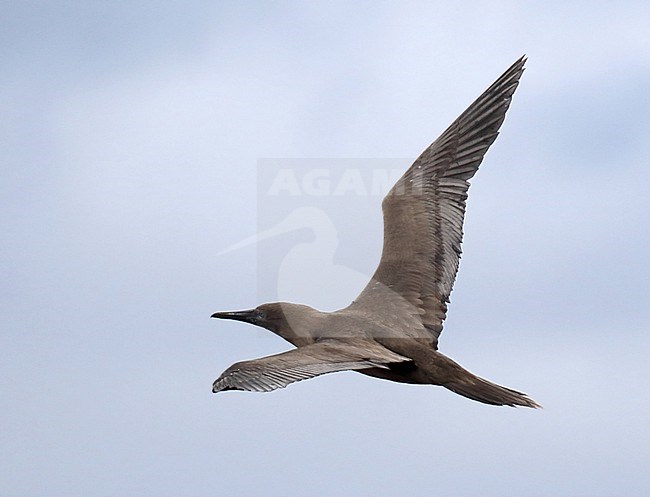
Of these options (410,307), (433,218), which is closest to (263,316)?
(410,307)

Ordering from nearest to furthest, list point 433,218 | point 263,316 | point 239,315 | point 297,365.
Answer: point 297,365 → point 263,316 → point 239,315 → point 433,218

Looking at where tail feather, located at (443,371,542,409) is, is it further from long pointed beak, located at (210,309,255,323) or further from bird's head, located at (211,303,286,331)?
long pointed beak, located at (210,309,255,323)

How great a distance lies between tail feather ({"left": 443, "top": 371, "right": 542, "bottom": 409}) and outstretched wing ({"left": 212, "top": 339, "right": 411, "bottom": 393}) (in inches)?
38.1

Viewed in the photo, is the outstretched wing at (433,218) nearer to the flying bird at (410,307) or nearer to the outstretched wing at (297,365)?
the flying bird at (410,307)

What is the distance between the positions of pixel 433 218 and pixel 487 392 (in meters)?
2.86

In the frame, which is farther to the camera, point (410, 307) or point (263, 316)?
point (410, 307)

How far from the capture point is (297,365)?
11281mm

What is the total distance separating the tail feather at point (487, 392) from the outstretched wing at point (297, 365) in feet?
3.17

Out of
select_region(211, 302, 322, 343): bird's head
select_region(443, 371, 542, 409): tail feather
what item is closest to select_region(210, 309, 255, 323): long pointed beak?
select_region(211, 302, 322, 343): bird's head

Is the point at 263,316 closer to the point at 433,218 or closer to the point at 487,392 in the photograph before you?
the point at 433,218

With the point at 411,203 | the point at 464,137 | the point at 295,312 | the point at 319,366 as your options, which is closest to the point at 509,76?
the point at 464,137

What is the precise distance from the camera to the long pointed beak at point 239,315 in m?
13.8

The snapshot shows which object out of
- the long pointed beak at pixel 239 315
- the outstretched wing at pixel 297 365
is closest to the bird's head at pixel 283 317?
the long pointed beak at pixel 239 315

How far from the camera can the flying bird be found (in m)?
11.6
